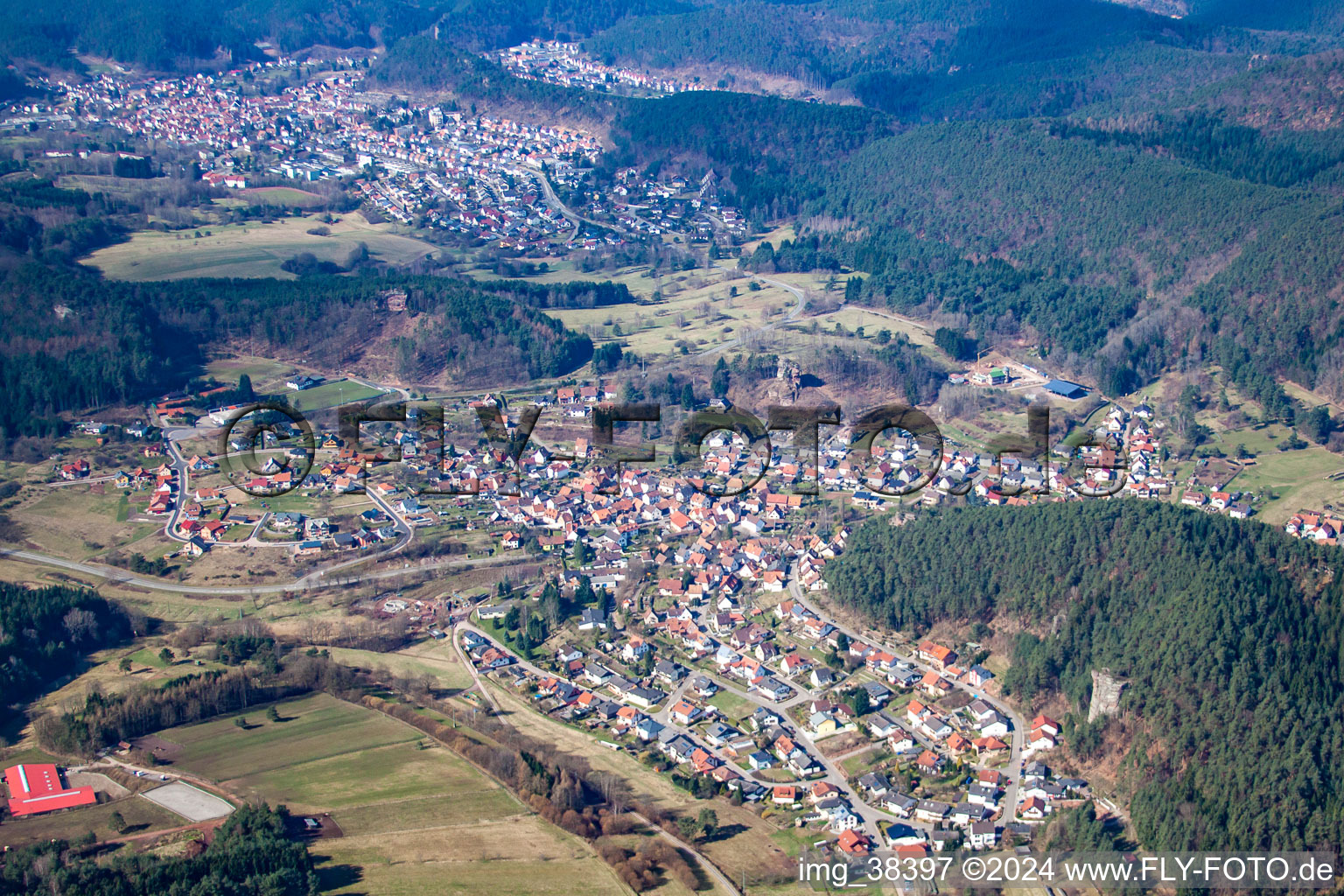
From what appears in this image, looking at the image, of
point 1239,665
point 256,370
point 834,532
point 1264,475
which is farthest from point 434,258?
point 1239,665

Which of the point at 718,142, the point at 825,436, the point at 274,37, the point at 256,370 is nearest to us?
the point at 825,436

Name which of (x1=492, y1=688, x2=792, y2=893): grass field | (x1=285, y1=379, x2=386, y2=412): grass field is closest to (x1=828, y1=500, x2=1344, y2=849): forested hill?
(x1=492, y1=688, x2=792, y2=893): grass field

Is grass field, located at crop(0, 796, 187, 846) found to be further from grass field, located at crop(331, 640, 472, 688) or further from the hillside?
the hillside

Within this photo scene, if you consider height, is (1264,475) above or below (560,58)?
below

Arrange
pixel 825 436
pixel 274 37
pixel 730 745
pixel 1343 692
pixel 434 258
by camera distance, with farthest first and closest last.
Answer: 1. pixel 274 37
2. pixel 434 258
3. pixel 825 436
4. pixel 730 745
5. pixel 1343 692

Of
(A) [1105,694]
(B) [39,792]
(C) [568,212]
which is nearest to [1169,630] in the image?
(A) [1105,694]

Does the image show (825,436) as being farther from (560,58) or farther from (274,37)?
(274,37)

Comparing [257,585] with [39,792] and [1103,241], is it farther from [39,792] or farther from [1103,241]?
[1103,241]
